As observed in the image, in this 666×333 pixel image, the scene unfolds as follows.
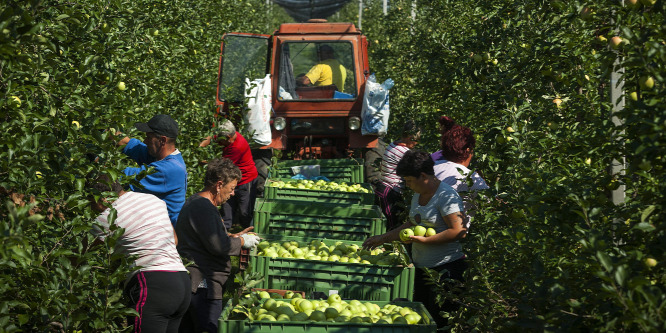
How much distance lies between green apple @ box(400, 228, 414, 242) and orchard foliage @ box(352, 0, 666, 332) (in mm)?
407

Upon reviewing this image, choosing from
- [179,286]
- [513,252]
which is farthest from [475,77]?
[179,286]

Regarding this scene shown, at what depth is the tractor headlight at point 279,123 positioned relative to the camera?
9.48 meters

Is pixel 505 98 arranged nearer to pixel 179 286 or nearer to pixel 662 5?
pixel 662 5

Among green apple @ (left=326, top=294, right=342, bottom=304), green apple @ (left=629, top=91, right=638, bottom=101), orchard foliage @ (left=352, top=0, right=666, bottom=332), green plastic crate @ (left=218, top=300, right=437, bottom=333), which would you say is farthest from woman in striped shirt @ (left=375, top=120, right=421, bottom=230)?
green apple @ (left=629, top=91, right=638, bottom=101)

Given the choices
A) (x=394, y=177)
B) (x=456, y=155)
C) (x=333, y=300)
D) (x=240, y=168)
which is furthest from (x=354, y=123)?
(x=333, y=300)

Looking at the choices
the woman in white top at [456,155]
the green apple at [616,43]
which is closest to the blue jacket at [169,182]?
the woman in white top at [456,155]

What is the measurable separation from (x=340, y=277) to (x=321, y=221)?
1.59 m

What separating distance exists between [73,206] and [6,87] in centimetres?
58

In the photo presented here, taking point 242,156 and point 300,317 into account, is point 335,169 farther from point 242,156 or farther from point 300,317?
point 300,317

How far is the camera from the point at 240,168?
847cm

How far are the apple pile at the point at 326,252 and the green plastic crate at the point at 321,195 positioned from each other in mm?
1443

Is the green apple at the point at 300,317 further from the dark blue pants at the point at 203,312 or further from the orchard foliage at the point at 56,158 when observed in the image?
the dark blue pants at the point at 203,312

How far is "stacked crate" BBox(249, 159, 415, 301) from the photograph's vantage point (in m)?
4.32

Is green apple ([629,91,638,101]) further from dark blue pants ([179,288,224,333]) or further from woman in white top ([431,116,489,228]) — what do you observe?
dark blue pants ([179,288,224,333])
